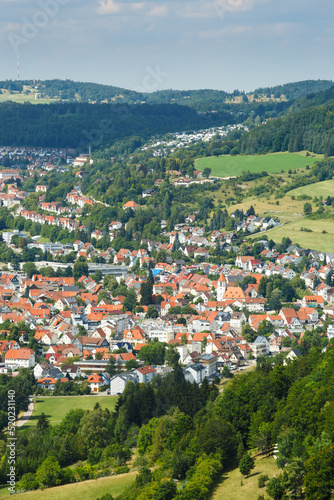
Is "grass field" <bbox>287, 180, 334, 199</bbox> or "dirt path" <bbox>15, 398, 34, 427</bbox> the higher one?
"grass field" <bbox>287, 180, 334, 199</bbox>

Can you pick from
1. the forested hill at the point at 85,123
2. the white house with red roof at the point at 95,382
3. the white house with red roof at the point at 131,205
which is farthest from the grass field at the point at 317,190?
the forested hill at the point at 85,123

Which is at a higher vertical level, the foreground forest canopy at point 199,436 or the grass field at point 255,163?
the grass field at point 255,163

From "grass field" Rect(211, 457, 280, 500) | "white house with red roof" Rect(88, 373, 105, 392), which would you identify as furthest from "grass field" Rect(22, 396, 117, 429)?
"grass field" Rect(211, 457, 280, 500)

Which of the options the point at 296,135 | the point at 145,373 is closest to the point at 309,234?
the point at 296,135

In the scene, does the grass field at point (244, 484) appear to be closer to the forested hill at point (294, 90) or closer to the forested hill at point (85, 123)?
the forested hill at point (85, 123)

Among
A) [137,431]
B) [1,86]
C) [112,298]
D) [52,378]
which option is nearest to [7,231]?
[112,298]

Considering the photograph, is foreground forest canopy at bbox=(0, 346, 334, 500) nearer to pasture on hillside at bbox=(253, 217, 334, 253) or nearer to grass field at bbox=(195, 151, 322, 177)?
pasture on hillside at bbox=(253, 217, 334, 253)

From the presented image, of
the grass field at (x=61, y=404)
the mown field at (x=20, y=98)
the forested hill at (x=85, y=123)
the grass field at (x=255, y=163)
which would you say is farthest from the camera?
the mown field at (x=20, y=98)

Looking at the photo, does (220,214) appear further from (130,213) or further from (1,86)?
(1,86)
